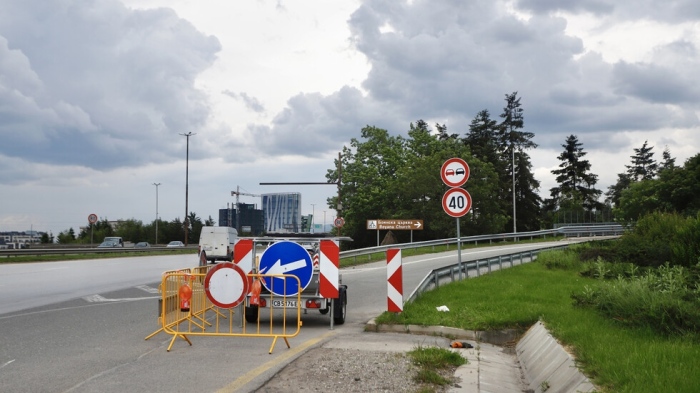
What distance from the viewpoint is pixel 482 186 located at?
2554 inches

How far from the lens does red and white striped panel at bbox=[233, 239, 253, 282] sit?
485 inches

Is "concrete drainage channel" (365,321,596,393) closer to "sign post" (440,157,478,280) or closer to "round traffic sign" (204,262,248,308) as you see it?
"round traffic sign" (204,262,248,308)

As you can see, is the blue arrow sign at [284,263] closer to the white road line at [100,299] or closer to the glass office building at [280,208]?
the white road line at [100,299]

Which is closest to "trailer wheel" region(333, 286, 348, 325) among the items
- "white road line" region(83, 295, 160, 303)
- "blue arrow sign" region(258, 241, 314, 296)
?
"blue arrow sign" region(258, 241, 314, 296)

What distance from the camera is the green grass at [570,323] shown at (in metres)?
6.02

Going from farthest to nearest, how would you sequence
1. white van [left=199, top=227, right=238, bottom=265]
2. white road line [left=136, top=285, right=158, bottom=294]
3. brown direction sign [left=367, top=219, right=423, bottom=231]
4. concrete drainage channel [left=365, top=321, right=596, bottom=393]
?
brown direction sign [left=367, top=219, right=423, bottom=231]
white van [left=199, top=227, right=238, bottom=265]
white road line [left=136, top=285, right=158, bottom=294]
concrete drainage channel [left=365, top=321, right=596, bottom=393]

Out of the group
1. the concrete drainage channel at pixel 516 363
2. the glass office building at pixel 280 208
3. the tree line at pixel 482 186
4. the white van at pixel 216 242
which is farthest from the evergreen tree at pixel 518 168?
the concrete drainage channel at pixel 516 363

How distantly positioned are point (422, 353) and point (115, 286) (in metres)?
14.7

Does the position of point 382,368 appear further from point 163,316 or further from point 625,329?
point 163,316

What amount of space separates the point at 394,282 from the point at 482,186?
54.1m

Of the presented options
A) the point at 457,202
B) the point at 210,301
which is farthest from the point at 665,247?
the point at 210,301

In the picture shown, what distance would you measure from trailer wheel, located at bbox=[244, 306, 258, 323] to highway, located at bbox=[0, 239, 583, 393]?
103 centimetres

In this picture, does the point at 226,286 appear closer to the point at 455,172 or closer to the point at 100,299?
the point at 455,172

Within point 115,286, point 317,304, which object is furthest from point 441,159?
point 317,304
